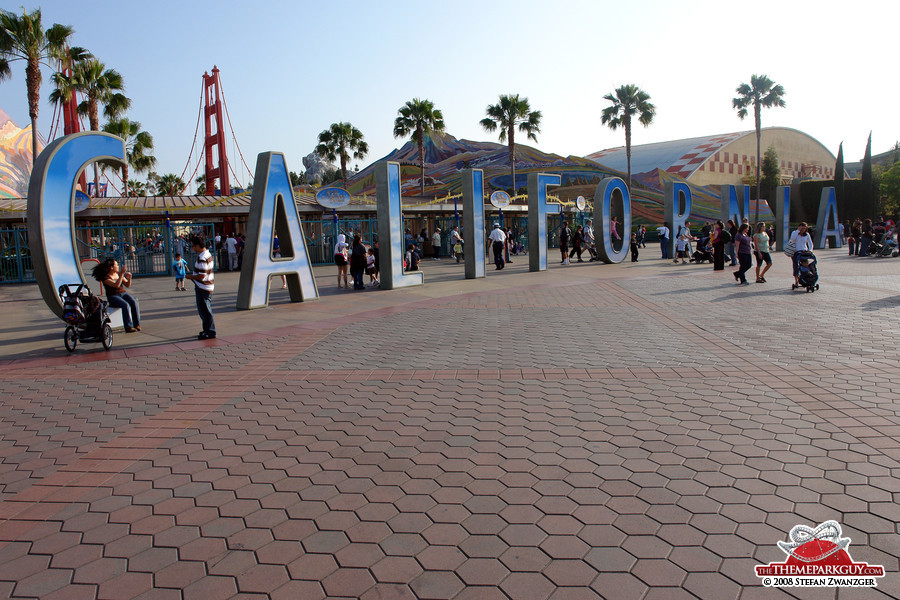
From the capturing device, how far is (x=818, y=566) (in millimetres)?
2840

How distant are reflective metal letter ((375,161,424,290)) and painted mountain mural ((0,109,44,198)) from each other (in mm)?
52144

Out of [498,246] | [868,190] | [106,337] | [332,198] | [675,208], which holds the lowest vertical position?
[106,337]

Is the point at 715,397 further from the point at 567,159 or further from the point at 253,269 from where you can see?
the point at 567,159

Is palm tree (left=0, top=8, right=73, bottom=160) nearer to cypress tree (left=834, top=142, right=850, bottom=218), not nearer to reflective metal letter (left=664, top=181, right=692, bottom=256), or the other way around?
reflective metal letter (left=664, top=181, right=692, bottom=256)

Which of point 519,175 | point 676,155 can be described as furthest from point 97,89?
point 676,155

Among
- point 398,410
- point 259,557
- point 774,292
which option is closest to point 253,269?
point 398,410

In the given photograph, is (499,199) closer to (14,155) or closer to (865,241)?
→ (865,241)

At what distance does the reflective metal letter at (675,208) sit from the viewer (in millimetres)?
23594

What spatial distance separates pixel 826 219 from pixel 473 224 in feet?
69.8

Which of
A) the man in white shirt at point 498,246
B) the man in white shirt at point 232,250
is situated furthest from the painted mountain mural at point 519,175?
the man in white shirt at point 232,250

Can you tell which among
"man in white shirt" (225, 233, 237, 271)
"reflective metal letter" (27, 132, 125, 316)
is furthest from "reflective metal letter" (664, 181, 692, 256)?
"reflective metal letter" (27, 132, 125, 316)

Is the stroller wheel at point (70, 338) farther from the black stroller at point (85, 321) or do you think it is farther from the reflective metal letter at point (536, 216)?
the reflective metal letter at point (536, 216)

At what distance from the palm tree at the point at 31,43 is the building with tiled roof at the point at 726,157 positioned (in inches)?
1847

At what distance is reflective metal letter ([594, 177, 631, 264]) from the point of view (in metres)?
21.6
